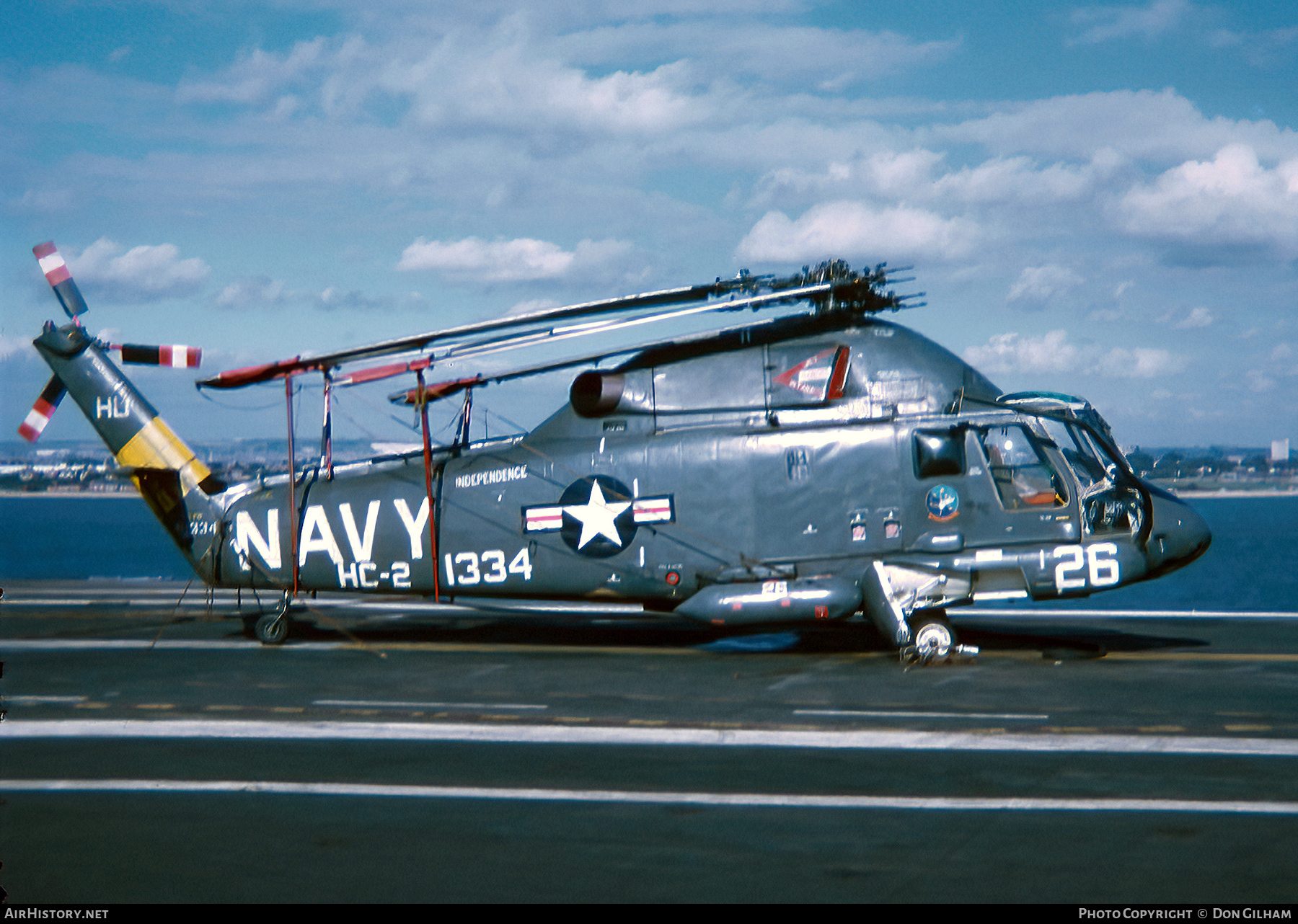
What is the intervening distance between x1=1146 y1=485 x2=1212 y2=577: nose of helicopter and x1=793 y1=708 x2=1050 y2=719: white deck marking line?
14.5ft

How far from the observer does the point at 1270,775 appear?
10.2 metres

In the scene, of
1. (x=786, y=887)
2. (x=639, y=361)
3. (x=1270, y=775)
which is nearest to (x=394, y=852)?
(x=786, y=887)

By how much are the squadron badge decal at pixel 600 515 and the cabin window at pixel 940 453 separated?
378cm

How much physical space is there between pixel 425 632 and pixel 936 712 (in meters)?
10.4

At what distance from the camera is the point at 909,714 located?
505 inches

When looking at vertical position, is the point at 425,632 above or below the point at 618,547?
below

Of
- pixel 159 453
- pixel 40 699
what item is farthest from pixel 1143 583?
pixel 40 699

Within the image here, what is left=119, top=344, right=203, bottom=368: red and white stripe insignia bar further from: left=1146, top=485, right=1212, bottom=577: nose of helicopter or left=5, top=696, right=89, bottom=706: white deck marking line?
left=1146, top=485, right=1212, bottom=577: nose of helicopter

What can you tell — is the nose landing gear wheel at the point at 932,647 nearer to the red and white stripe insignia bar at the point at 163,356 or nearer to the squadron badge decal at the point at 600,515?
the squadron badge decal at the point at 600,515

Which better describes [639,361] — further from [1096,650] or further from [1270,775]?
[1270,775]

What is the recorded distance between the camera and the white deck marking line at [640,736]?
37.0ft

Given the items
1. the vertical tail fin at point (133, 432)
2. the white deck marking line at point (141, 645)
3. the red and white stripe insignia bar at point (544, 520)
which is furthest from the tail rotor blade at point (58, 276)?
the red and white stripe insignia bar at point (544, 520)

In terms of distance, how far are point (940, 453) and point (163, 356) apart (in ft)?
42.2

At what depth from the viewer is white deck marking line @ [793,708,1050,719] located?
12625mm
